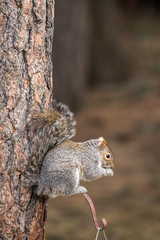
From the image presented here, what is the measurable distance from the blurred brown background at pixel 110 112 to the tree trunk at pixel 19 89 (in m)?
2.27

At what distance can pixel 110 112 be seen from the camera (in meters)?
7.85

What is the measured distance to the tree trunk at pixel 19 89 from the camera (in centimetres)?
205

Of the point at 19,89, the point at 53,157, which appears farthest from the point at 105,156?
the point at 19,89

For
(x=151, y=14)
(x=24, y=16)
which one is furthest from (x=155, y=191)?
(x=151, y=14)

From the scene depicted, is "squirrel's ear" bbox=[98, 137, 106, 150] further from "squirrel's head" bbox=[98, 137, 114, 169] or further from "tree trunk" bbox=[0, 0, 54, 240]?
"tree trunk" bbox=[0, 0, 54, 240]

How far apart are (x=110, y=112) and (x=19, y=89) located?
5.81m

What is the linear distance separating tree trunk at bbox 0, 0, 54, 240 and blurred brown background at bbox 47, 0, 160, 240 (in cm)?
227

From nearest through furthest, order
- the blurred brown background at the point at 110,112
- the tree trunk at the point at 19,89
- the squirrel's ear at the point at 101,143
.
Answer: the tree trunk at the point at 19,89
the squirrel's ear at the point at 101,143
the blurred brown background at the point at 110,112

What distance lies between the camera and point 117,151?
645 centimetres

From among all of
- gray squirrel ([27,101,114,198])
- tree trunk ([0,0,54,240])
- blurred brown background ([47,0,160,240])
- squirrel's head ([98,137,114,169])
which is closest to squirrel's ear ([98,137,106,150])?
squirrel's head ([98,137,114,169])

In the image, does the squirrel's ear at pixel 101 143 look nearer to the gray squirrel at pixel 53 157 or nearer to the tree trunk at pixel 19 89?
the gray squirrel at pixel 53 157

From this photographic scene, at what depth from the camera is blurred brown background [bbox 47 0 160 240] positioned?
186 inches

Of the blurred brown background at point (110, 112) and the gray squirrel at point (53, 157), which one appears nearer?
the gray squirrel at point (53, 157)

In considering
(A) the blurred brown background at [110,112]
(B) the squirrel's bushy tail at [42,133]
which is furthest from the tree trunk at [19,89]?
(A) the blurred brown background at [110,112]
